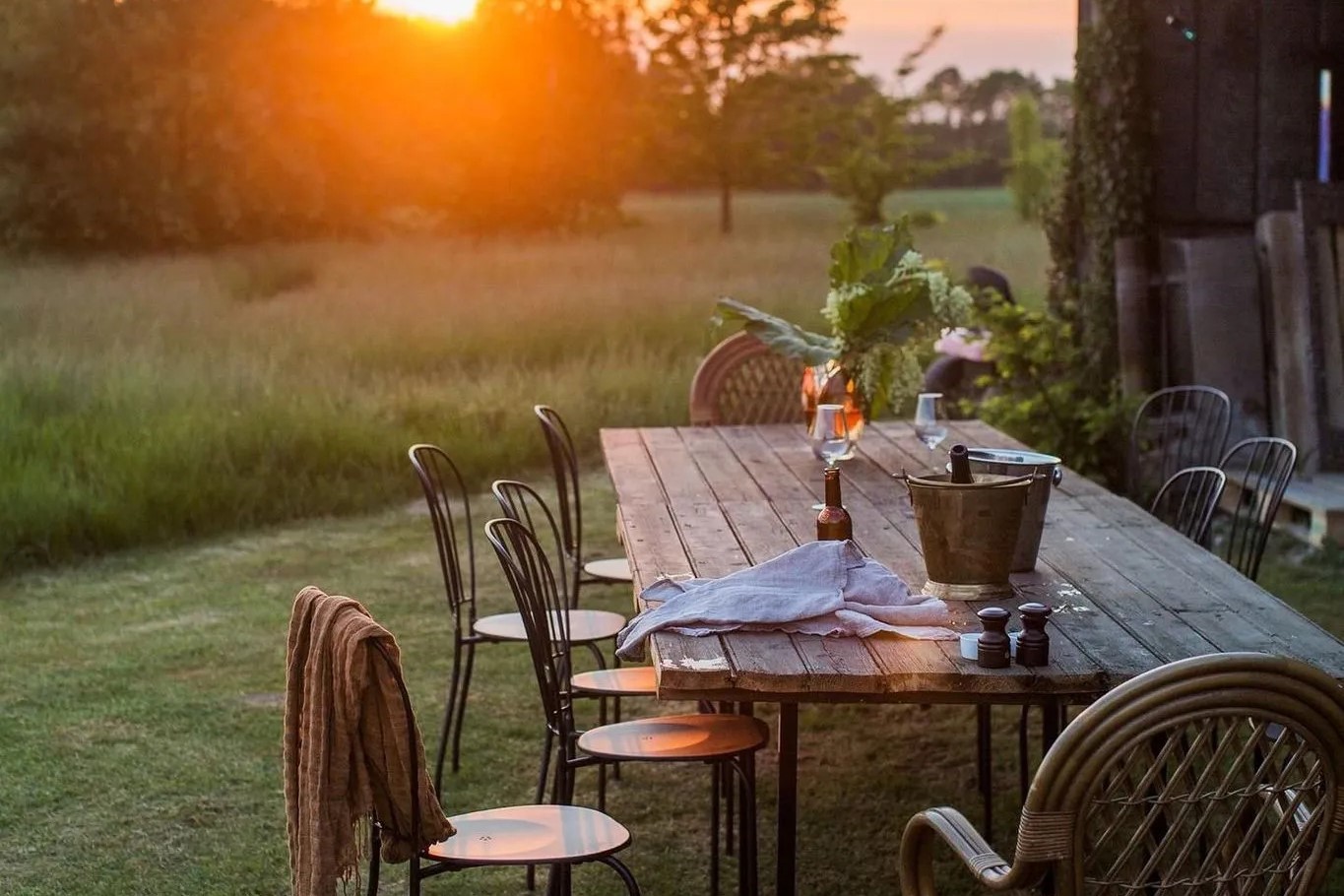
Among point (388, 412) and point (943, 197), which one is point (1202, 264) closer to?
point (388, 412)

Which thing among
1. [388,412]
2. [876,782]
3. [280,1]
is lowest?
[876,782]

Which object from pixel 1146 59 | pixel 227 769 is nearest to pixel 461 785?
pixel 227 769

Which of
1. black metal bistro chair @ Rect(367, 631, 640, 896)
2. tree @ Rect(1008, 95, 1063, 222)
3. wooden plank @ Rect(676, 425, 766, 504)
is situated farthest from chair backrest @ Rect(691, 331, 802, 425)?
tree @ Rect(1008, 95, 1063, 222)

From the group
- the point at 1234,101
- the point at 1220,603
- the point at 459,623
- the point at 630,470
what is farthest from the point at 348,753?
the point at 1234,101

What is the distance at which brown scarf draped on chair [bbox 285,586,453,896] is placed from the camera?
2191mm

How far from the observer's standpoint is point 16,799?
3.95 m

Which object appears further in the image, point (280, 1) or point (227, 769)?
point (280, 1)

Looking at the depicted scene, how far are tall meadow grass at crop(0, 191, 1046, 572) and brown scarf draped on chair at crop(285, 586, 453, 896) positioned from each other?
4.53 meters

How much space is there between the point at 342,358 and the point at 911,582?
6130 millimetres

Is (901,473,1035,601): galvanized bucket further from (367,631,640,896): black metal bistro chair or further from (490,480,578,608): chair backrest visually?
(490,480,578,608): chair backrest

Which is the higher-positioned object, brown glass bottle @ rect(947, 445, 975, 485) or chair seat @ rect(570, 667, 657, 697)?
brown glass bottle @ rect(947, 445, 975, 485)

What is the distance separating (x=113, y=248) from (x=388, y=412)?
68.1 inches

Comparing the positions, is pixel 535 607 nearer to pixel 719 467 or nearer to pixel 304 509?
pixel 719 467

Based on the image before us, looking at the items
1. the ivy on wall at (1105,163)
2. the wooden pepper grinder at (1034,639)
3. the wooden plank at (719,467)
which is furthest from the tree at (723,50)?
the wooden pepper grinder at (1034,639)
